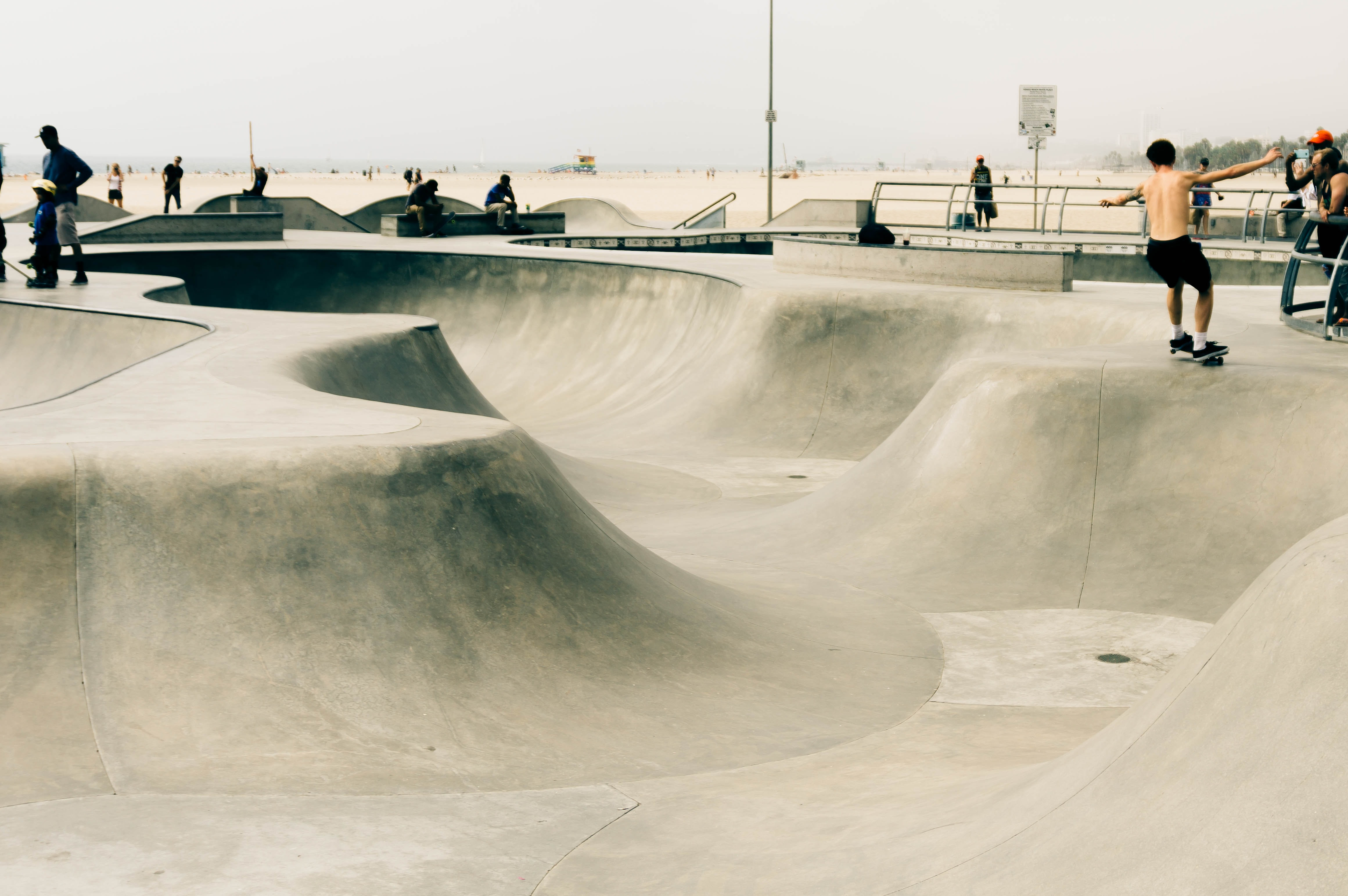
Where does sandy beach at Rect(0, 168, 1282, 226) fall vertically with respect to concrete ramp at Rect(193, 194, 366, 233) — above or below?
above

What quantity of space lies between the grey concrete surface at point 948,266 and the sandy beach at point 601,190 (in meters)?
17.3

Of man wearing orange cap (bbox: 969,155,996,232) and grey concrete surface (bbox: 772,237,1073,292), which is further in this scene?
man wearing orange cap (bbox: 969,155,996,232)

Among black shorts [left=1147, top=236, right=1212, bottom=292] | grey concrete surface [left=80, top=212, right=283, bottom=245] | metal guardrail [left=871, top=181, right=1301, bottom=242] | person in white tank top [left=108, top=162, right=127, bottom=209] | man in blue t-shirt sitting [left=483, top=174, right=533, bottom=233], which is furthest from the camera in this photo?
person in white tank top [left=108, top=162, right=127, bottom=209]

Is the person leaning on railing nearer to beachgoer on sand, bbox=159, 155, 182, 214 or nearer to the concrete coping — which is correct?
the concrete coping

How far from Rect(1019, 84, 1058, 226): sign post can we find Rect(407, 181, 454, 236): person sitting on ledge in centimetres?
1445

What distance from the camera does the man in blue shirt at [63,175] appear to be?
14242 millimetres

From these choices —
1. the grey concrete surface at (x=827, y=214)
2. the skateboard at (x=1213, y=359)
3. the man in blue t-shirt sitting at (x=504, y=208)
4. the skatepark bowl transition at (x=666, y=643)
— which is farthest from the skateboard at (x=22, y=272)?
the grey concrete surface at (x=827, y=214)

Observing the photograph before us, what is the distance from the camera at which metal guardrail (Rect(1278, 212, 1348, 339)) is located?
10258 mm

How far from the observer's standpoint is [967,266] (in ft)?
55.6

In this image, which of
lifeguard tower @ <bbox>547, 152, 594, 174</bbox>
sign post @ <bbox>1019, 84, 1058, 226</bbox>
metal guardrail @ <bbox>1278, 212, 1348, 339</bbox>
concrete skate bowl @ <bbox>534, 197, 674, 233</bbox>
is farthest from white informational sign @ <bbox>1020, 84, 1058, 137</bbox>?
lifeguard tower @ <bbox>547, 152, 594, 174</bbox>

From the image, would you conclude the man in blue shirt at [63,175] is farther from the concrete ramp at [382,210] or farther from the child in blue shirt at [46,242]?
the concrete ramp at [382,210]

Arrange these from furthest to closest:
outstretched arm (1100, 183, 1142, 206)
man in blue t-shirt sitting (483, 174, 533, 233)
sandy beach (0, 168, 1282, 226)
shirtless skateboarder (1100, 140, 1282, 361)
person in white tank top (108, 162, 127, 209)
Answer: sandy beach (0, 168, 1282, 226)
person in white tank top (108, 162, 127, 209)
man in blue t-shirt sitting (483, 174, 533, 233)
outstretched arm (1100, 183, 1142, 206)
shirtless skateboarder (1100, 140, 1282, 361)

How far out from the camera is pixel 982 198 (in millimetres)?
26484

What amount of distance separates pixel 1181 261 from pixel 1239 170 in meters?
0.77
